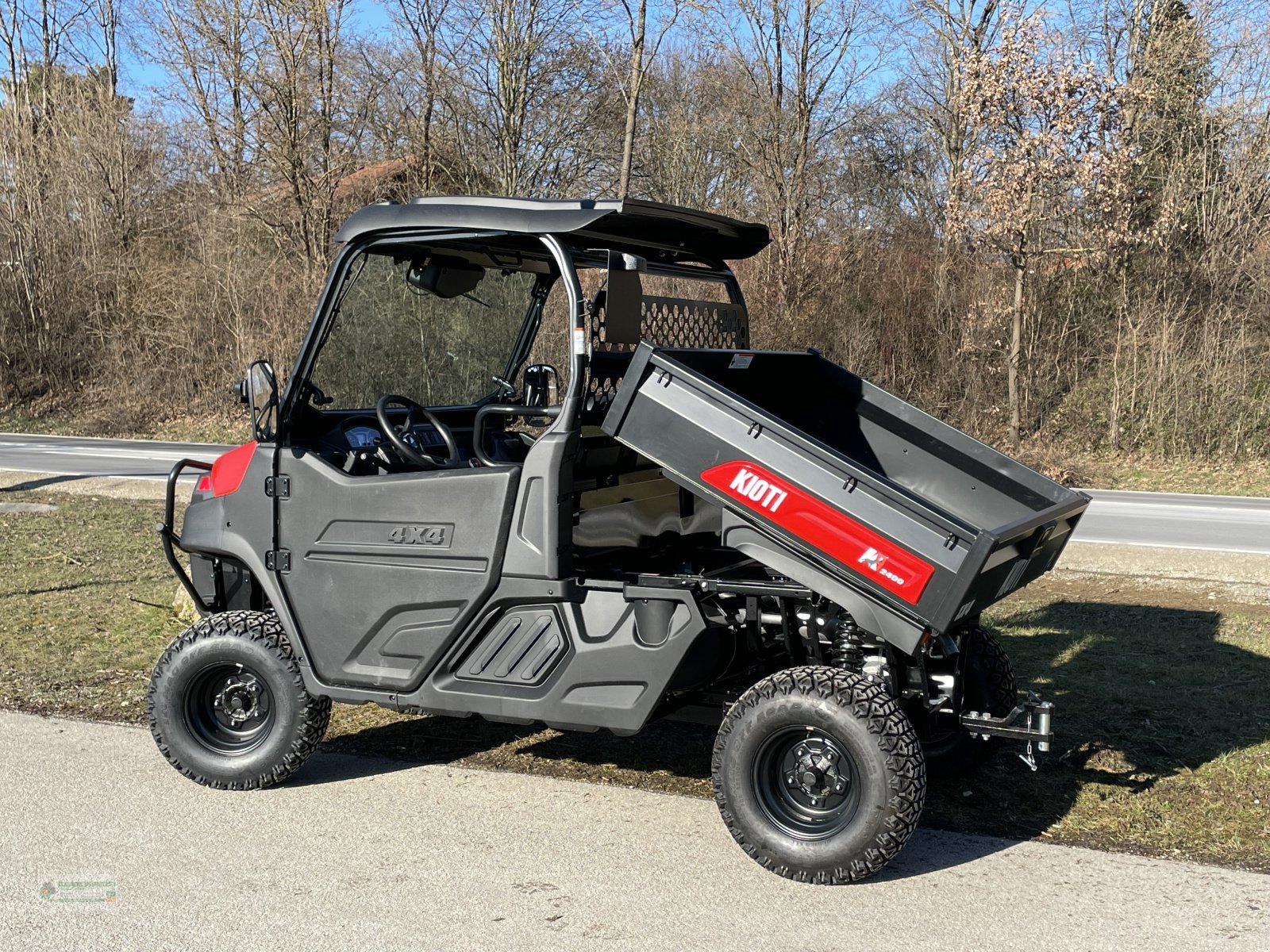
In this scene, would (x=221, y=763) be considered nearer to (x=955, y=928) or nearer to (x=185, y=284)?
(x=955, y=928)

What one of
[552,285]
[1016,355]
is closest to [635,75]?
[1016,355]

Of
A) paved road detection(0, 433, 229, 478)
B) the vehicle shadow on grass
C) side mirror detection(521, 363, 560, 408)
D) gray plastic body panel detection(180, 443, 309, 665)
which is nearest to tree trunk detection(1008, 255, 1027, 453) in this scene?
paved road detection(0, 433, 229, 478)

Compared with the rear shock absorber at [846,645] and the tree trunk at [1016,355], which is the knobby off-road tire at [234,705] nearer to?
the rear shock absorber at [846,645]

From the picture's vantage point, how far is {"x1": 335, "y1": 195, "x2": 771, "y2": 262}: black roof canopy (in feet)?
14.3

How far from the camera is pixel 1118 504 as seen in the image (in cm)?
1479

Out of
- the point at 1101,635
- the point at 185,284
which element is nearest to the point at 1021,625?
the point at 1101,635

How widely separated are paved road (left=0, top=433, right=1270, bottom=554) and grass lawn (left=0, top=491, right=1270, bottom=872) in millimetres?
2997

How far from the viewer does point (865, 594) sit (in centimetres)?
395

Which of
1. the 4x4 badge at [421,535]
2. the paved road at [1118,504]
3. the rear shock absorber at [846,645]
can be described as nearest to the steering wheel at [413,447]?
the 4x4 badge at [421,535]

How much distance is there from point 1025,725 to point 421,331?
2.85 meters

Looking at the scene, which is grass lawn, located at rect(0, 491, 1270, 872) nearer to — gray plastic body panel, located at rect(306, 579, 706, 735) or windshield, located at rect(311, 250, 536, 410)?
gray plastic body panel, located at rect(306, 579, 706, 735)

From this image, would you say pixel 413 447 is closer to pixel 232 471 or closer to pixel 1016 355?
pixel 232 471

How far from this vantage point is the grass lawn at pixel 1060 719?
4.63m

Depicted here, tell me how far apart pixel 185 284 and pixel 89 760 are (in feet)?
79.9
